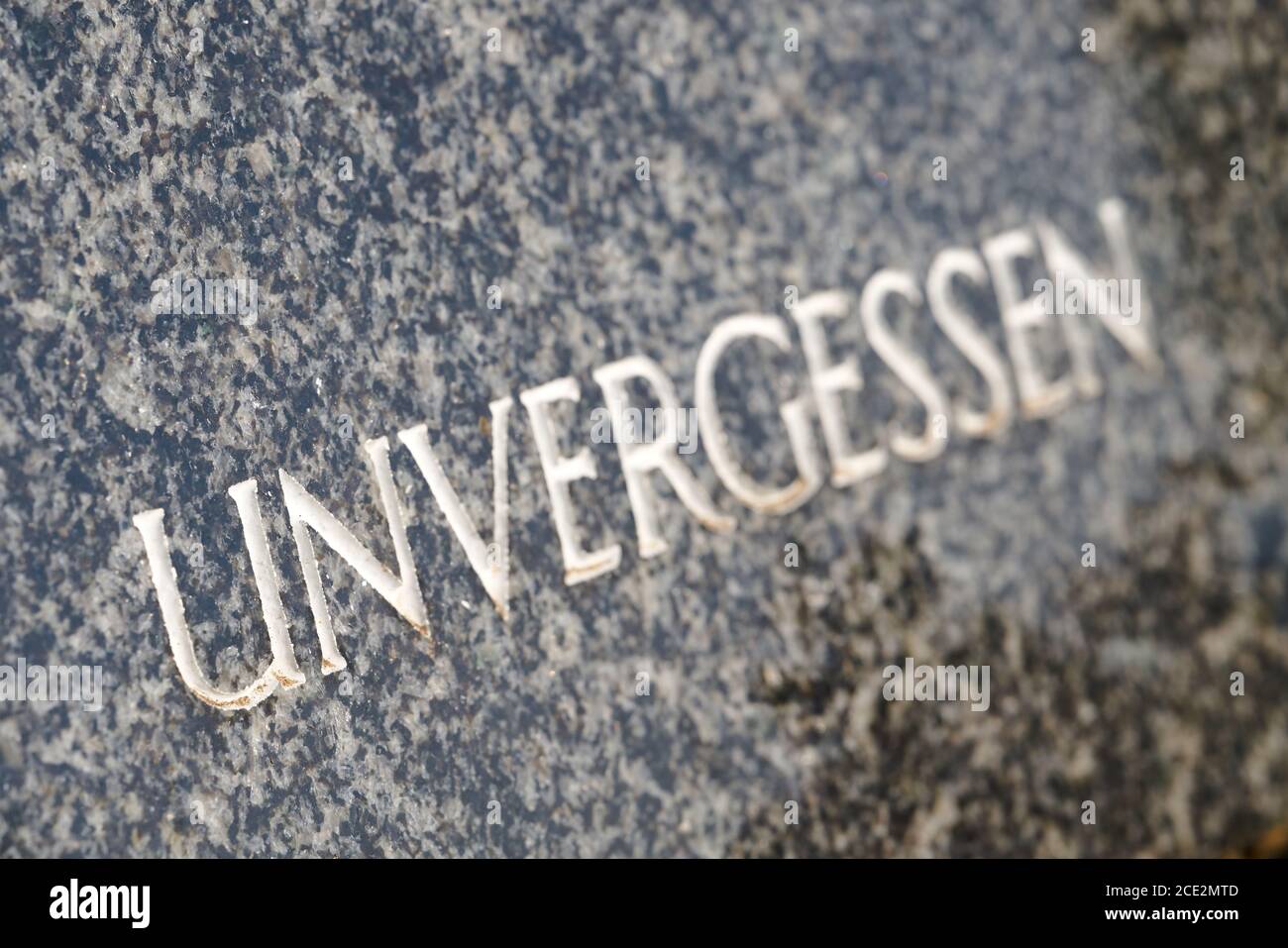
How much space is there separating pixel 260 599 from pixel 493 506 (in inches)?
9.2

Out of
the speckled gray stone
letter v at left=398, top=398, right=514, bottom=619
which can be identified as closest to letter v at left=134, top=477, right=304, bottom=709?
the speckled gray stone

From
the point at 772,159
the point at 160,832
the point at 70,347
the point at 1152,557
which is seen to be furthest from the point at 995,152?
the point at 160,832

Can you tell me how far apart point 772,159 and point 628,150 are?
0.15 m

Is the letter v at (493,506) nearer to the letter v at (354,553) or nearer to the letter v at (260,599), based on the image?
the letter v at (354,553)

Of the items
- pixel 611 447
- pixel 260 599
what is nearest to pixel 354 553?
pixel 260 599

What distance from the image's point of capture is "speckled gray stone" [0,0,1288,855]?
1073 millimetres

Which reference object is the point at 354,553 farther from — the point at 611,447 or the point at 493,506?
the point at 611,447

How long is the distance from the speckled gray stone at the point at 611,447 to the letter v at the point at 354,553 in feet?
0.04

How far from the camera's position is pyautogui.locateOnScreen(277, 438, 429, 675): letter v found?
1103mm

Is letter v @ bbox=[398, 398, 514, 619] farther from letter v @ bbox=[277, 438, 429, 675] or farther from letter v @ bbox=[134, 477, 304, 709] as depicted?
letter v @ bbox=[134, 477, 304, 709]

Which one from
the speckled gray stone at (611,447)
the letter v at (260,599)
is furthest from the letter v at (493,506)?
the letter v at (260,599)

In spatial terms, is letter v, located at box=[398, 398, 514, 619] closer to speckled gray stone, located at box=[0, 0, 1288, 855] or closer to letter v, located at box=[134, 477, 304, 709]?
speckled gray stone, located at box=[0, 0, 1288, 855]

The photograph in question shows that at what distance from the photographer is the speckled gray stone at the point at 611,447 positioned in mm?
1073

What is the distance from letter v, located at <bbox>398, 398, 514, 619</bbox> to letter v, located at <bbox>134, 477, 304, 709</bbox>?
0.16 meters
